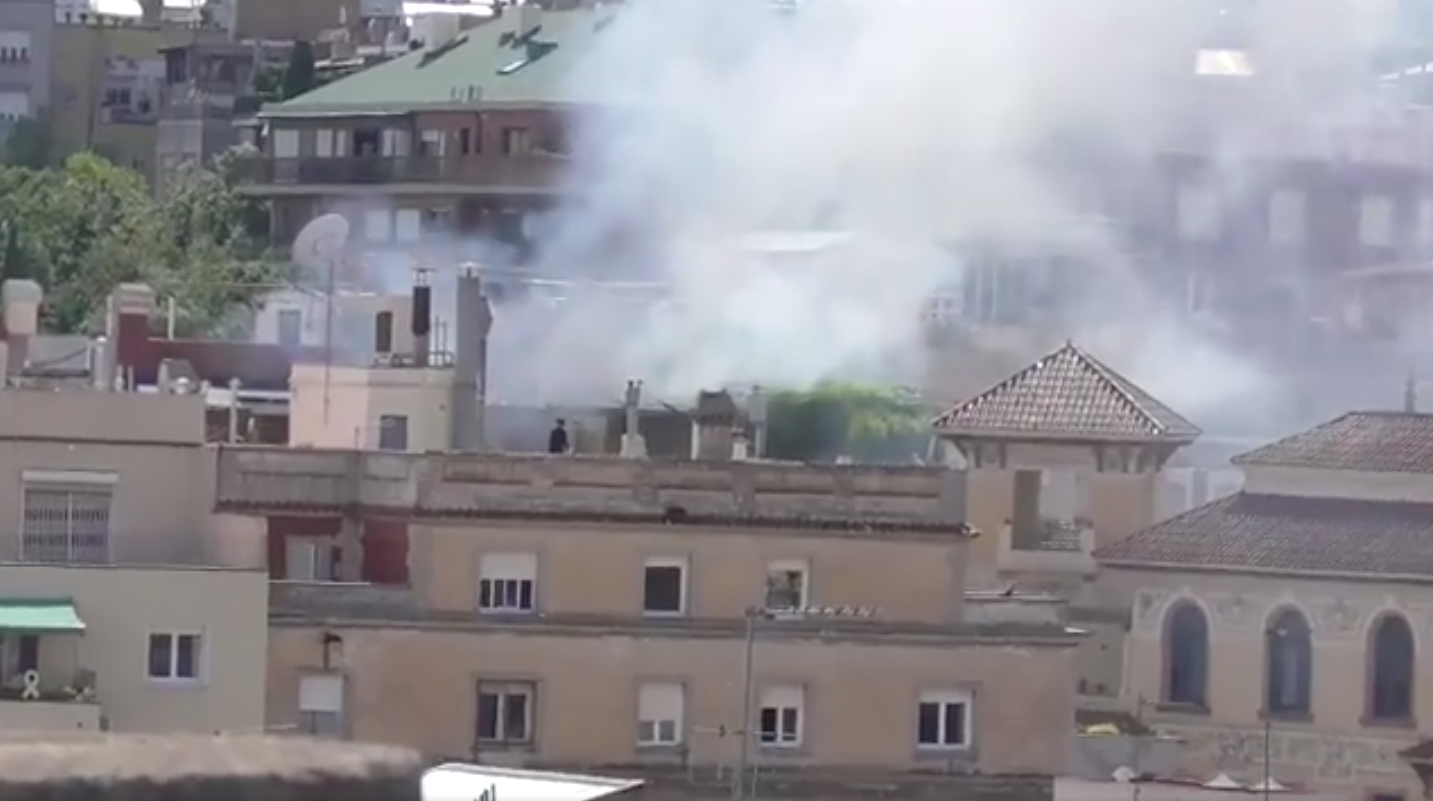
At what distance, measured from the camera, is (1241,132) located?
283 feet

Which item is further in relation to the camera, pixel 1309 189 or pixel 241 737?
pixel 1309 189

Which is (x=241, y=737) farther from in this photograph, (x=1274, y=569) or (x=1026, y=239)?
(x=1026, y=239)

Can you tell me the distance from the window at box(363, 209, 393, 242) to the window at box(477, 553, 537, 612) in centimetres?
5708

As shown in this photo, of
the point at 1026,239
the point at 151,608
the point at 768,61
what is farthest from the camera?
the point at 768,61

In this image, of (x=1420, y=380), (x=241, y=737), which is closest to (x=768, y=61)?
(x=1420, y=380)

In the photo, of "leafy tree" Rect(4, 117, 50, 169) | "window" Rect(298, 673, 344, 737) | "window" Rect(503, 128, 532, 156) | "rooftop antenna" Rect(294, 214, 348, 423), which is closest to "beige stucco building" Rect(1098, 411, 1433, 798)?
"rooftop antenna" Rect(294, 214, 348, 423)

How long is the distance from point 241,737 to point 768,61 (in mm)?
87171

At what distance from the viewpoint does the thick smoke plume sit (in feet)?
224

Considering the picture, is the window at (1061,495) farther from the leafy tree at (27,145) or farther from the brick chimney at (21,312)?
the leafy tree at (27,145)

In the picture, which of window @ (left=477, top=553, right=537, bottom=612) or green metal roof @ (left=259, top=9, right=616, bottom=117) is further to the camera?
green metal roof @ (left=259, top=9, right=616, bottom=117)

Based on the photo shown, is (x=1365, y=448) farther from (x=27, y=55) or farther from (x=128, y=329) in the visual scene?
(x=27, y=55)

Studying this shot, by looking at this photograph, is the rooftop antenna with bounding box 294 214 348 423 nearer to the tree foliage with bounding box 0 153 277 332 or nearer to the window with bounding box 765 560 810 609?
the window with bounding box 765 560 810 609

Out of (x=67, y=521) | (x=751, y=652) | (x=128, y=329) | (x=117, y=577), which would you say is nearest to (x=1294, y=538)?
(x=751, y=652)

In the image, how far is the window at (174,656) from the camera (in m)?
33.1
